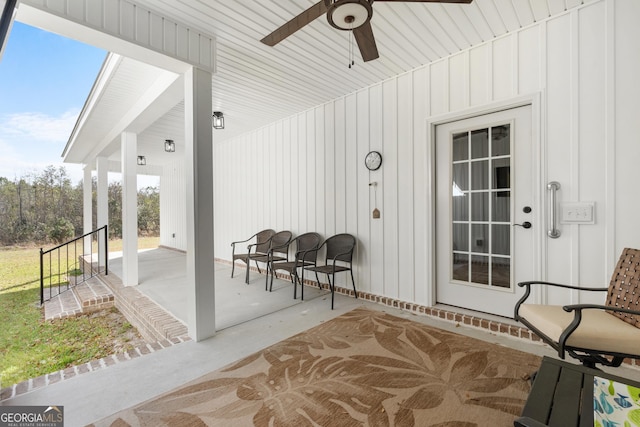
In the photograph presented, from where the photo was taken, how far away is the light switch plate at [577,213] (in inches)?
90.6

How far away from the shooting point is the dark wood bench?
1036 millimetres

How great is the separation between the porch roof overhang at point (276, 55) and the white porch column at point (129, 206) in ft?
0.94

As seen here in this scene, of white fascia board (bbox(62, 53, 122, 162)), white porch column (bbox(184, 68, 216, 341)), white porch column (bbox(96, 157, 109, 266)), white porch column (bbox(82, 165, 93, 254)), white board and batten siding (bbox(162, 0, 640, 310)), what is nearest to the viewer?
white board and batten siding (bbox(162, 0, 640, 310))

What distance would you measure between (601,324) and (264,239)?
175 inches

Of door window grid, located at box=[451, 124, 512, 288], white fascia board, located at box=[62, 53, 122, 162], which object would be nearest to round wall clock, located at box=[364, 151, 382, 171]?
door window grid, located at box=[451, 124, 512, 288]

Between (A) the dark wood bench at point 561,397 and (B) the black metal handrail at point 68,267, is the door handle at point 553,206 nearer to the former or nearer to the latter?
(A) the dark wood bench at point 561,397

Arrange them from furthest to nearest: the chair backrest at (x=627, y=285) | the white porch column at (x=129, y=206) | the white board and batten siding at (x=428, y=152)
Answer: the white porch column at (x=129, y=206) < the white board and batten siding at (x=428, y=152) < the chair backrest at (x=627, y=285)

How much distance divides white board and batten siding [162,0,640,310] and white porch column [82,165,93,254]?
4.96m

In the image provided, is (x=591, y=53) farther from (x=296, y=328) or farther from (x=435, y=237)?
(x=296, y=328)

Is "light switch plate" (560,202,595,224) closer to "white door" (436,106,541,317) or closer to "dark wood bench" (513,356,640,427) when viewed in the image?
"white door" (436,106,541,317)

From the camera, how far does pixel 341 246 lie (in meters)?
4.02

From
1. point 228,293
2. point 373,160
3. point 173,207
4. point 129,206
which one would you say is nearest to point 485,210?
point 373,160

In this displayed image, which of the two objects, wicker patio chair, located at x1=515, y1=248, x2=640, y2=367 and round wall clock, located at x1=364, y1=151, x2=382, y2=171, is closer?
wicker patio chair, located at x1=515, y1=248, x2=640, y2=367

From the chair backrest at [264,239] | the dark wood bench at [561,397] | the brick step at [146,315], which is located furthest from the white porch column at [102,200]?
the dark wood bench at [561,397]
